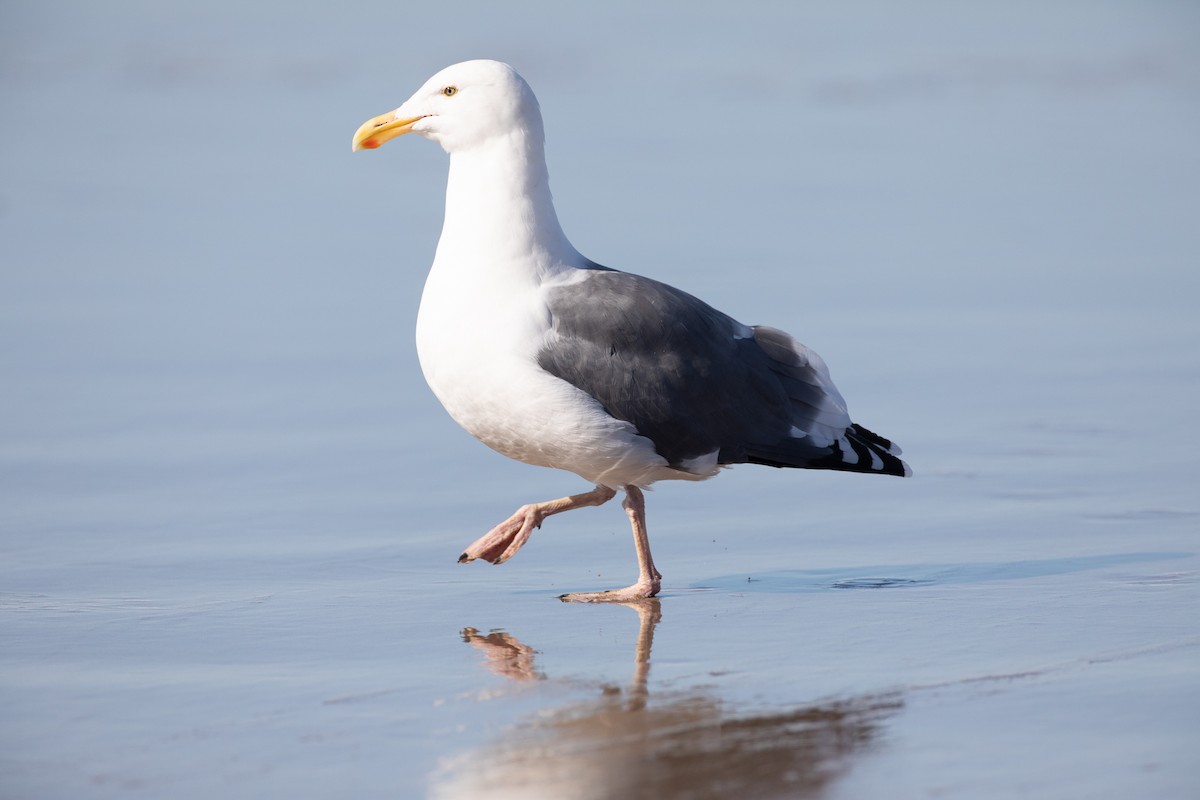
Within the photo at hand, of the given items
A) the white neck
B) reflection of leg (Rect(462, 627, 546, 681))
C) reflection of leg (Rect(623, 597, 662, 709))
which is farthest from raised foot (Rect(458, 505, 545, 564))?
the white neck

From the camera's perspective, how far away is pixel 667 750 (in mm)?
4410

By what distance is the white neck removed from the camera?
→ 6207mm

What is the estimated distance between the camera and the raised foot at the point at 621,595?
605 cm

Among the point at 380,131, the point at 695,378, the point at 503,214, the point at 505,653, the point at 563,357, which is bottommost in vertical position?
the point at 505,653

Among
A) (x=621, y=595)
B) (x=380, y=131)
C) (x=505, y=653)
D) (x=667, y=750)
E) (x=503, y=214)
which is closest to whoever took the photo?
(x=667, y=750)

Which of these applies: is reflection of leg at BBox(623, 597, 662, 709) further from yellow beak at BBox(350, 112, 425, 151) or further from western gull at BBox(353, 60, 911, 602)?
yellow beak at BBox(350, 112, 425, 151)

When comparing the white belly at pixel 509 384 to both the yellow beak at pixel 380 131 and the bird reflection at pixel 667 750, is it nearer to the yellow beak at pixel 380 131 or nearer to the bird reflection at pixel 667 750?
the yellow beak at pixel 380 131

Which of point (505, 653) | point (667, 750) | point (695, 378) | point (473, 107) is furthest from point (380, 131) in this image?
point (667, 750)

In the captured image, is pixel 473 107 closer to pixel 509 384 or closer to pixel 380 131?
pixel 380 131

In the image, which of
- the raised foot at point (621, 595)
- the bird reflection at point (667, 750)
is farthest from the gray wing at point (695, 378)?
the bird reflection at point (667, 750)

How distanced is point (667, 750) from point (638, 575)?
2055 mm

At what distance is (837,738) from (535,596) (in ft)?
5.95

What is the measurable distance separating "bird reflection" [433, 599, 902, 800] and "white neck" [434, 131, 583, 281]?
178cm

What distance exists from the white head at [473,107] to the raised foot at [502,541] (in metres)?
1.31
